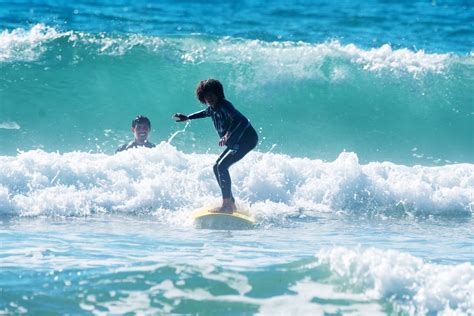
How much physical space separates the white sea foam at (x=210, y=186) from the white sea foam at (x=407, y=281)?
12.2 feet

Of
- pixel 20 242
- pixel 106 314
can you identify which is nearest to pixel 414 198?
pixel 20 242

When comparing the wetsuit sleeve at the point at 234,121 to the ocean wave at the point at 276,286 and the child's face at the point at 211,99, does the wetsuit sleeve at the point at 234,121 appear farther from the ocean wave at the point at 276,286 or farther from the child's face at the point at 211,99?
the ocean wave at the point at 276,286

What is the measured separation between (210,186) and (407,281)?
553 cm

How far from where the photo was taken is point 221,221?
8.81 meters

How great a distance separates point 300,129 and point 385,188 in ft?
16.4

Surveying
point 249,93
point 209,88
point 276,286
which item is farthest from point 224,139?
point 249,93

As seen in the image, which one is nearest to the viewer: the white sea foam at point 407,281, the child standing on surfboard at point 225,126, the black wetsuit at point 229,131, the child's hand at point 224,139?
the white sea foam at point 407,281

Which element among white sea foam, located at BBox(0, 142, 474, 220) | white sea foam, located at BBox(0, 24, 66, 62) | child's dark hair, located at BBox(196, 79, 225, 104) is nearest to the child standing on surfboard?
child's dark hair, located at BBox(196, 79, 225, 104)

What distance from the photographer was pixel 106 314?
5.34 meters

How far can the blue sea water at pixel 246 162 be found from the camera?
5.74 meters

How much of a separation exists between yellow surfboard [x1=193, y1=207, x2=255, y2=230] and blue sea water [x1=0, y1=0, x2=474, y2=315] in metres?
0.17

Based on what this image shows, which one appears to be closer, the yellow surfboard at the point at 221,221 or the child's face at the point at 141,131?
the yellow surfboard at the point at 221,221

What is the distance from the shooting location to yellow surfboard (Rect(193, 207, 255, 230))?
8.79 metres

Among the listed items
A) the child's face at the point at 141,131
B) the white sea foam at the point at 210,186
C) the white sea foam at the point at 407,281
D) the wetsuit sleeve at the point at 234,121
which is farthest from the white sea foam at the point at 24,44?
the white sea foam at the point at 407,281
